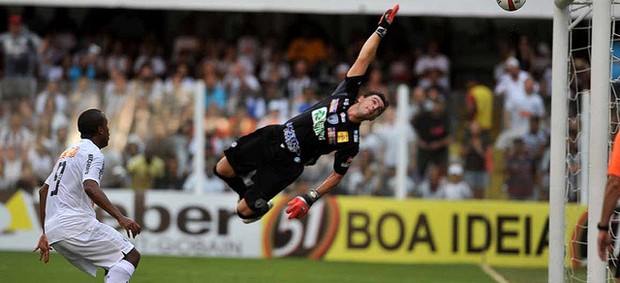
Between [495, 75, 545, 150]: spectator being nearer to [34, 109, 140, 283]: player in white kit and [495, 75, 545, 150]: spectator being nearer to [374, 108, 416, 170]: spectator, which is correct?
[374, 108, 416, 170]: spectator

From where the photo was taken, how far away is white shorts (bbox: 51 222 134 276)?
9695 mm

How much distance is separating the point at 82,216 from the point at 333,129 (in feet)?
9.65

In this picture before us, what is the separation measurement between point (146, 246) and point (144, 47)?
4.18 meters

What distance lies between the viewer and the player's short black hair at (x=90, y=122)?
9.71m

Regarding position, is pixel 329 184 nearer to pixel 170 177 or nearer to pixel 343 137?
pixel 343 137

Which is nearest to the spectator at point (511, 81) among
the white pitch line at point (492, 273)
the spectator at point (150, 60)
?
the white pitch line at point (492, 273)

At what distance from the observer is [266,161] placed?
12.1 m

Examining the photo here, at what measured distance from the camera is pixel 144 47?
21266 millimetres

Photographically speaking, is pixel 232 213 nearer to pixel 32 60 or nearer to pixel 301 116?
pixel 32 60

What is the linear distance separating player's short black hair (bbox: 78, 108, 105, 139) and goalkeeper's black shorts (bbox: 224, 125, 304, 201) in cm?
255

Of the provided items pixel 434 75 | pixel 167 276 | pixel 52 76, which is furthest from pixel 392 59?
pixel 167 276

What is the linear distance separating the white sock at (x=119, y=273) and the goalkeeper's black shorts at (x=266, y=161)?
242 centimetres

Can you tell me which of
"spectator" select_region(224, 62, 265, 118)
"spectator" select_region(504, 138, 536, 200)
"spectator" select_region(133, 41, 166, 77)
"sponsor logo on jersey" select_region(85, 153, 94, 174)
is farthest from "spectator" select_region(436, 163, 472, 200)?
"sponsor logo on jersey" select_region(85, 153, 94, 174)

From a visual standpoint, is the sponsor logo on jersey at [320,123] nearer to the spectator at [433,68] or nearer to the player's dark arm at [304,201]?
the player's dark arm at [304,201]
